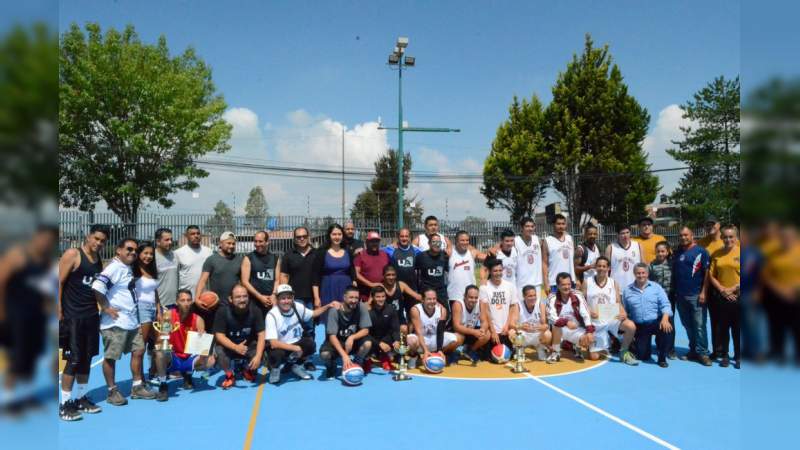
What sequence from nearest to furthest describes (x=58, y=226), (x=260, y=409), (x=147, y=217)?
(x=58, y=226) < (x=260, y=409) < (x=147, y=217)

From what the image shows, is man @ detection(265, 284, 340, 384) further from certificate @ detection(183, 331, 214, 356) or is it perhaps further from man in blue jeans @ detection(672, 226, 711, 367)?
man in blue jeans @ detection(672, 226, 711, 367)

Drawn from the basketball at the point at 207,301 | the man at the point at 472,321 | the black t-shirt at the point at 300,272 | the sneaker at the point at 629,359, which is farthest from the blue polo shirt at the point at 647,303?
the basketball at the point at 207,301

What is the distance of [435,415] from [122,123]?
1944 centimetres

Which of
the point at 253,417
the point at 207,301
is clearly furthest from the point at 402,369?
the point at 207,301

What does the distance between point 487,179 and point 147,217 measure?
52.4 feet

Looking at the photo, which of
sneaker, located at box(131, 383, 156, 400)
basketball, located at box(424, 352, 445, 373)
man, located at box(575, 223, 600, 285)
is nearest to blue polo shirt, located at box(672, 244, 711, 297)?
man, located at box(575, 223, 600, 285)

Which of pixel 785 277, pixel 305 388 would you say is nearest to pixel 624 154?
pixel 305 388

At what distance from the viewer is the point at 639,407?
5.41 meters

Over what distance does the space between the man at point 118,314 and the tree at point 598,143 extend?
21082 mm

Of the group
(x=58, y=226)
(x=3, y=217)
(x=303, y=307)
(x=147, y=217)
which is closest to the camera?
(x=3, y=217)

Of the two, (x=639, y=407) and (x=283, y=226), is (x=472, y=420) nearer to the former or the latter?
(x=639, y=407)

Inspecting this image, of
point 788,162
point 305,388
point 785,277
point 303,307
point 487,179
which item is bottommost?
point 305,388

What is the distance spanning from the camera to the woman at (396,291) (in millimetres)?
7156

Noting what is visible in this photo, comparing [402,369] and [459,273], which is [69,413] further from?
[459,273]
